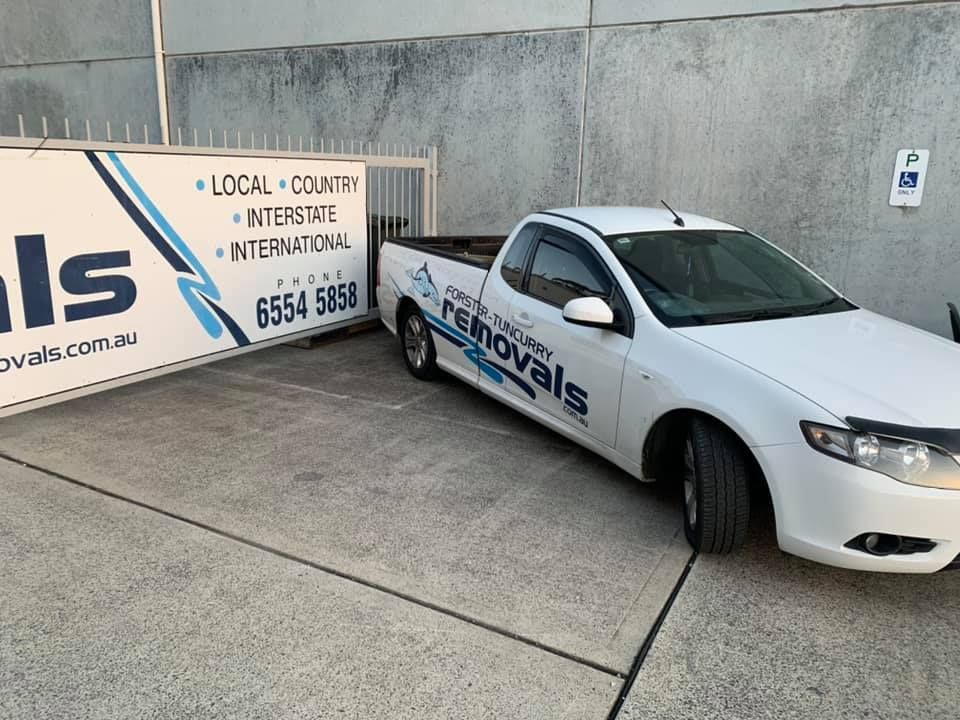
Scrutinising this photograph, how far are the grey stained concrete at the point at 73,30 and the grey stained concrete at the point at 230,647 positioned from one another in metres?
10.8

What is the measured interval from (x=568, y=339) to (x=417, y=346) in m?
2.35

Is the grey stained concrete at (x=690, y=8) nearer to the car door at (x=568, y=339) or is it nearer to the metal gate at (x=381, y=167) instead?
the metal gate at (x=381, y=167)

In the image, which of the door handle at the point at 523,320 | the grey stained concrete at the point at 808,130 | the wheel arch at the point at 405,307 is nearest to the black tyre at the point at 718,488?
the door handle at the point at 523,320

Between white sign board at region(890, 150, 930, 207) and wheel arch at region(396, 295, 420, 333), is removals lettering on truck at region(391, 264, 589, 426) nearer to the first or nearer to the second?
wheel arch at region(396, 295, 420, 333)

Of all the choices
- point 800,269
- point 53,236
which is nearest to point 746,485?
point 800,269

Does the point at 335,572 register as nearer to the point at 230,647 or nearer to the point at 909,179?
the point at 230,647

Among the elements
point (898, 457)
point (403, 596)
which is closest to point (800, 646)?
point (898, 457)

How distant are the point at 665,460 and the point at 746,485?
63cm

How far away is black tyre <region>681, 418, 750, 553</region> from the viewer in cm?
341

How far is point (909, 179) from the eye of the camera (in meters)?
7.14

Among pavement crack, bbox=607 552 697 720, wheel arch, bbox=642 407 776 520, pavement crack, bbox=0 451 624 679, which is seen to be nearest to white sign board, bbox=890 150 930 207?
wheel arch, bbox=642 407 776 520

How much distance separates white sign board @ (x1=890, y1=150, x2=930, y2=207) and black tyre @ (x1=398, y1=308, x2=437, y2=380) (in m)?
4.87

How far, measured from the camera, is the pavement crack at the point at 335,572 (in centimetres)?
290

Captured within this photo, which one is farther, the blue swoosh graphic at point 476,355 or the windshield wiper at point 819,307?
the blue swoosh graphic at point 476,355
